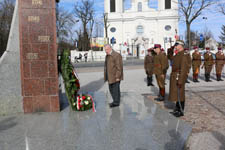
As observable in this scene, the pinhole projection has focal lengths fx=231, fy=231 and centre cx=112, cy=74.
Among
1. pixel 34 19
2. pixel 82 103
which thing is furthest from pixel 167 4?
pixel 34 19

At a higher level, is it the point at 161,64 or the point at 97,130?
the point at 161,64

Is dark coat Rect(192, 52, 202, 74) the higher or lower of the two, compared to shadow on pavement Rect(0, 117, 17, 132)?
higher

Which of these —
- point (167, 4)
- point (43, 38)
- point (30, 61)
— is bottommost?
point (30, 61)

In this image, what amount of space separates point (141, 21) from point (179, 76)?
60706 mm

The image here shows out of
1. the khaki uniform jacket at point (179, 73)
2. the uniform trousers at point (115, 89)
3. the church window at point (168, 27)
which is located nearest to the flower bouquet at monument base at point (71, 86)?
the uniform trousers at point (115, 89)

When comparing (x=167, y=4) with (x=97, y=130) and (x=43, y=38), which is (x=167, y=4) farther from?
(x=97, y=130)

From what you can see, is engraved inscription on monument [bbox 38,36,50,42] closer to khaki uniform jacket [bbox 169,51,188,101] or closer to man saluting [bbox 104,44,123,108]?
man saluting [bbox 104,44,123,108]

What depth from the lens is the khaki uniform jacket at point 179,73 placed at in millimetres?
5321

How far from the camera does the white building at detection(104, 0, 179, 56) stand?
63.2 metres

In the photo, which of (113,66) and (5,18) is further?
(5,18)

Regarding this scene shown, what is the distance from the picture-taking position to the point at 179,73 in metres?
5.45

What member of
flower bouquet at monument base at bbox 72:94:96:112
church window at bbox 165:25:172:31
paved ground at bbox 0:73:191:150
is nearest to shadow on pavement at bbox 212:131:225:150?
paved ground at bbox 0:73:191:150

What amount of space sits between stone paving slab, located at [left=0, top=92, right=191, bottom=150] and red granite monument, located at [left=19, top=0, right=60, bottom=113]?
422mm

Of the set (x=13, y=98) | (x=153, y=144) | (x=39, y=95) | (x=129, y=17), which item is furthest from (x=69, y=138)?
(x=129, y=17)
